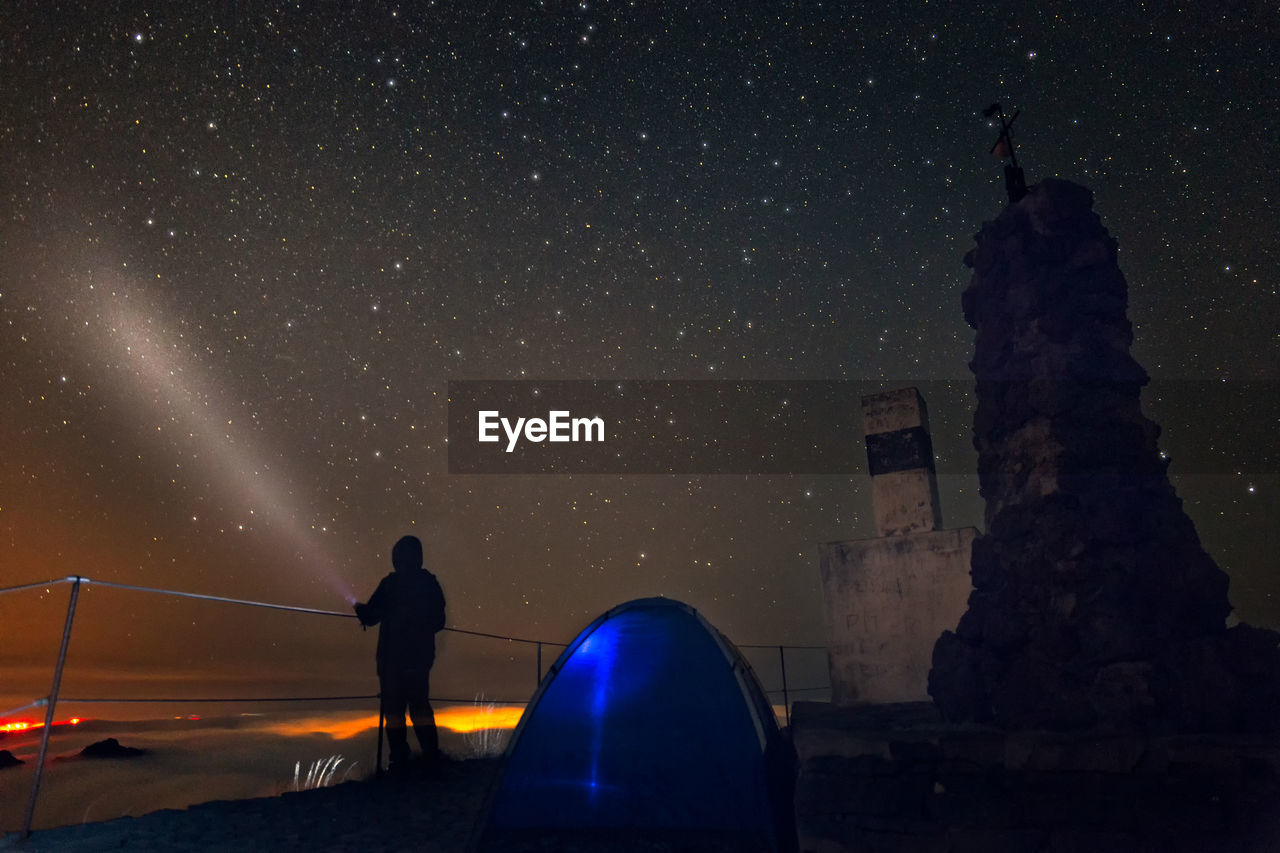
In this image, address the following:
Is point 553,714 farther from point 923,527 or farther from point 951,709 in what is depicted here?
point 923,527

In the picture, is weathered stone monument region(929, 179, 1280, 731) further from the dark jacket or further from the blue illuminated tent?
the dark jacket

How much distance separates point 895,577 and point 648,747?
4666 millimetres

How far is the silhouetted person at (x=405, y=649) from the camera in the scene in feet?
21.6

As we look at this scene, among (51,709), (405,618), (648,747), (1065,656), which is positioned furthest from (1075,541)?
(51,709)

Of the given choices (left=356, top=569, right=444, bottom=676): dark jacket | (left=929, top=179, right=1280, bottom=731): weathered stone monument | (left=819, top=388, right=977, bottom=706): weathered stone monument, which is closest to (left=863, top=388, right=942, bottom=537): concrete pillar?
(left=819, top=388, right=977, bottom=706): weathered stone monument

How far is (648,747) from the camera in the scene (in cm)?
521

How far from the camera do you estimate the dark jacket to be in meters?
6.61

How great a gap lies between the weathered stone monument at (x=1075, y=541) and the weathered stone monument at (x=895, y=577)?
93.8 inches

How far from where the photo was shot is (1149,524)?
5148 mm

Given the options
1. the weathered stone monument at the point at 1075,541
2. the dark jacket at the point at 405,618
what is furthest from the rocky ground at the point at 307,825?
the weathered stone monument at the point at 1075,541

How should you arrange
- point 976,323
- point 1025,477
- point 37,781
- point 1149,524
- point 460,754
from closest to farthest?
point 37,781
point 1149,524
point 1025,477
point 976,323
point 460,754

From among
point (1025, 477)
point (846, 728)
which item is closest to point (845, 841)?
point (846, 728)

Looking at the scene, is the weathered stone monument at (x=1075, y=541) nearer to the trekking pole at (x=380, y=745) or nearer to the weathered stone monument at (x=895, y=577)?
the weathered stone monument at (x=895, y=577)

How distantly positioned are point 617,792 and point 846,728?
182 cm
